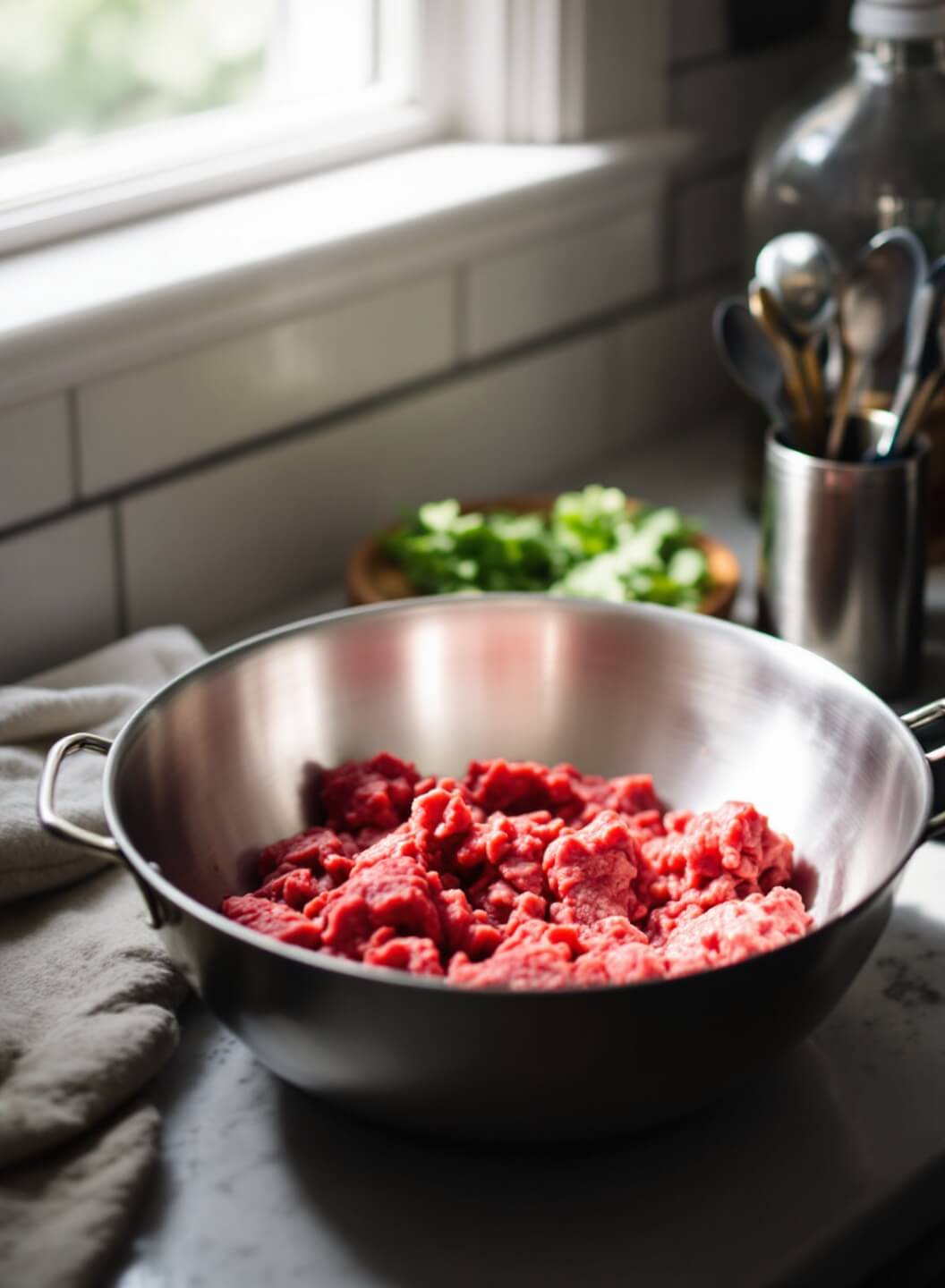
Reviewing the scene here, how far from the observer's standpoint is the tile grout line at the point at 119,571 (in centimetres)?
109

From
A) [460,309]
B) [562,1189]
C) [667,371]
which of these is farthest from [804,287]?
[562,1189]

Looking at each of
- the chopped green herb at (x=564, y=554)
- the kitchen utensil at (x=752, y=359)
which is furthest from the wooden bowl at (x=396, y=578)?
the kitchen utensil at (x=752, y=359)

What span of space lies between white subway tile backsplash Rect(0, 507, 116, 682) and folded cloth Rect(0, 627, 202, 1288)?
7cm

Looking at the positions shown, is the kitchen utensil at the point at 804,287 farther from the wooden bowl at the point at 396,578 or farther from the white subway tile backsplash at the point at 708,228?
the white subway tile backsplash at the point at 708,228

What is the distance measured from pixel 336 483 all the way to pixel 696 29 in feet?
→ 1.85

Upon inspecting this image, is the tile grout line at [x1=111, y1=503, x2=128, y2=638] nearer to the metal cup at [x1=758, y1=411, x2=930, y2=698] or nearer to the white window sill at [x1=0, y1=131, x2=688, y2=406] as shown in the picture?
the white window sill at [x1=0, y1=131, x2=688, y2=406]

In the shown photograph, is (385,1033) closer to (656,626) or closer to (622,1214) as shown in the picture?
(622,1214)

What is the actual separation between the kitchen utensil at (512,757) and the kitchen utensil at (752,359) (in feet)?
0.86

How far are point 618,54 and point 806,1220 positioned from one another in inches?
39.4

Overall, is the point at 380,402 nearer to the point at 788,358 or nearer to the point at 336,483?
the point at 336,483

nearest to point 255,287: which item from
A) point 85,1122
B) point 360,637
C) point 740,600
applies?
point 360,637

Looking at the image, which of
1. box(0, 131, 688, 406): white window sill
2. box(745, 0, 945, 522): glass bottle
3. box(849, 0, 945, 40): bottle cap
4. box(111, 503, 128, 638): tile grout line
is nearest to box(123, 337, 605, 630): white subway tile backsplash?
box(111, 503, 128, 638): tile grout line

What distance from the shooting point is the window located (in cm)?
113

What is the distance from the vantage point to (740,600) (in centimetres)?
124
